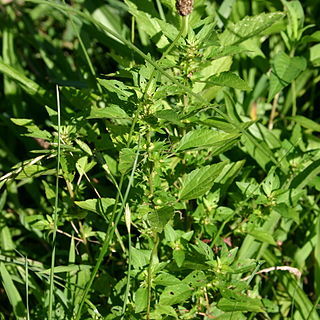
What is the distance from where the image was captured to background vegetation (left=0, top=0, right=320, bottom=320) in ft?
4.95

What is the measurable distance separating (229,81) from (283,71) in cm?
49

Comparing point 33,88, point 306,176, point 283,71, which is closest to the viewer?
point 306,176

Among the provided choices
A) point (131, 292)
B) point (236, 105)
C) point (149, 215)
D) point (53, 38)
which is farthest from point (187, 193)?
point (53, 38)

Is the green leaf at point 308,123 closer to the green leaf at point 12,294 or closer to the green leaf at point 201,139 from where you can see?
the green leaf at point 201,139

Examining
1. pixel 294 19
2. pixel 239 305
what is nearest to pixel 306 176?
pixel 239 305

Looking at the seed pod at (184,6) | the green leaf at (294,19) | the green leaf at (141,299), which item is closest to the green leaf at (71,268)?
the green leaf at (141,299)

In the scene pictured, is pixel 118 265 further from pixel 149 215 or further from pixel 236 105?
pixel 236 105

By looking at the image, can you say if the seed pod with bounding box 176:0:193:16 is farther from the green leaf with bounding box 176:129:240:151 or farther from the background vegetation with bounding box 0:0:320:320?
the green leaf with bounding box 176:129:240:151

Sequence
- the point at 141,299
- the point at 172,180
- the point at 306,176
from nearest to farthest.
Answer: the point at 141,299 < the point at 172,180 < the point at 306,176

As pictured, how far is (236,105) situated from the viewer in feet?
7.09

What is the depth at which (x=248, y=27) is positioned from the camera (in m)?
1.85

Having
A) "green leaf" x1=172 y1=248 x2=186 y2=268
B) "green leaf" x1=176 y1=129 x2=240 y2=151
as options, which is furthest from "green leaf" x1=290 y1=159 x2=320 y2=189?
"green leaf" x1=172 y1=248 x2=186 y2=268

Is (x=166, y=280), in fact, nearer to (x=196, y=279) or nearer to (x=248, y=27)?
(x=196, y=279)

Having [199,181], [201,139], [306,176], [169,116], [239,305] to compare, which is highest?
[169,116]
